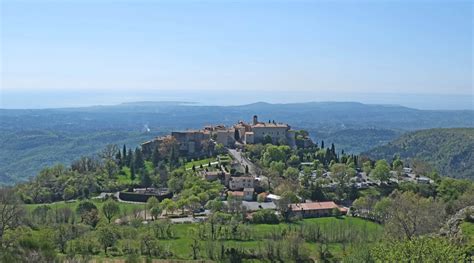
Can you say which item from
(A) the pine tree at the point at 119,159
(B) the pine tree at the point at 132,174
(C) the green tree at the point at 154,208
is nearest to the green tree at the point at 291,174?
(C) the green tree at the point at 154,208

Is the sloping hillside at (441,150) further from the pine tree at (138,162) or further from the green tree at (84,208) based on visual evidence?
the green tree at (84,208)

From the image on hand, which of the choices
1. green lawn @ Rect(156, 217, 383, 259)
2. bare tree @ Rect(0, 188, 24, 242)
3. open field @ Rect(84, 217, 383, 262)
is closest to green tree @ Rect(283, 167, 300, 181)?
green lawn @ Rect(156, 217, 383, 259)

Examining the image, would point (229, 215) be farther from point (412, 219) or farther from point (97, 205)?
point (412, 219)

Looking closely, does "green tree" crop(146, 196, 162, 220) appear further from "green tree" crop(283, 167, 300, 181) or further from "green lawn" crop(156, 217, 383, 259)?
"green tree" crop(283, 167, 300, 181)

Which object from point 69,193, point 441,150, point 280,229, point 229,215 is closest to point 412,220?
point 280,229

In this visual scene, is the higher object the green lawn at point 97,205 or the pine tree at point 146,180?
the pine tree at point 146,180

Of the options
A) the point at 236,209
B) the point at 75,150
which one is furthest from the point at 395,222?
the point at 75,150
